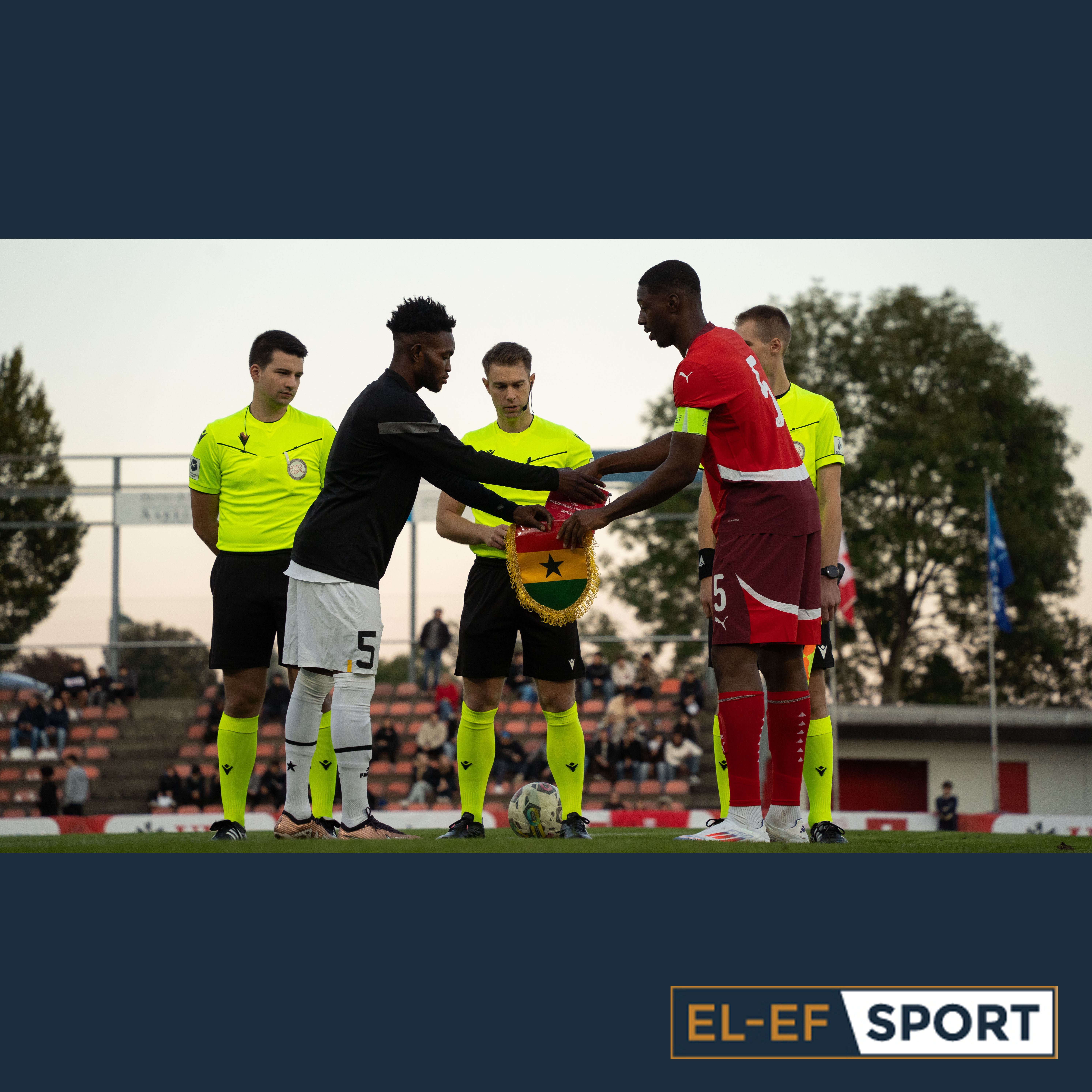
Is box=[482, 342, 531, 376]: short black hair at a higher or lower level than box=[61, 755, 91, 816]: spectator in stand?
higher

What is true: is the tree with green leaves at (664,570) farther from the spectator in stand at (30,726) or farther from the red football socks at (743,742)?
the red football socks at (743,742)

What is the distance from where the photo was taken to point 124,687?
2741 centimetres

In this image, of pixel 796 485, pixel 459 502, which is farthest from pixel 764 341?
pixel 459 502

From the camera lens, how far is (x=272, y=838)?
23.2ft

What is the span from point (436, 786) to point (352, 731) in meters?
15.4

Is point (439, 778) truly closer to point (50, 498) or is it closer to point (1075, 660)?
point (50, 498)

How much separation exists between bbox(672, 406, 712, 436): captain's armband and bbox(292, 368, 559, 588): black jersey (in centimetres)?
91

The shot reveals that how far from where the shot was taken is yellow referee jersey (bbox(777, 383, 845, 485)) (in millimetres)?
6918

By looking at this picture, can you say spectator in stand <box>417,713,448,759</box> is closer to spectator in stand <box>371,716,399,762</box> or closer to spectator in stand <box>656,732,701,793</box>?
spectator in stand <box>371,716,399,762</box>

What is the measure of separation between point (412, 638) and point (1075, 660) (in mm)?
27800

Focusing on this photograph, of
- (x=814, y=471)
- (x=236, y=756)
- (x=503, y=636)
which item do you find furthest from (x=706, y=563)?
(x=236, y=756)

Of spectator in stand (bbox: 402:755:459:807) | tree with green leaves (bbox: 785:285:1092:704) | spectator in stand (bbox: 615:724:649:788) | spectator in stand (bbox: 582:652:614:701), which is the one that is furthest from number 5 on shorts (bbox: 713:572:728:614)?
tree with green leaves (bbox: 785:285:1092:704)

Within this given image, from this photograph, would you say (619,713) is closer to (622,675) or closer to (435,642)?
(622,675)

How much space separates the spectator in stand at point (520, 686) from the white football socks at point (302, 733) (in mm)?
18648
